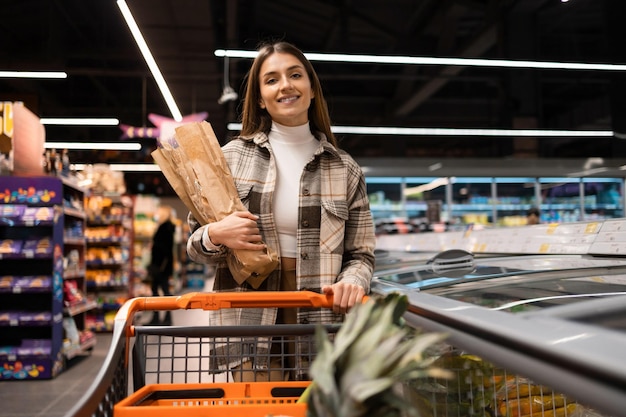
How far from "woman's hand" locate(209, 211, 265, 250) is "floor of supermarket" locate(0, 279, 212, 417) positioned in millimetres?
3150

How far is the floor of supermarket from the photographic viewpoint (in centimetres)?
428

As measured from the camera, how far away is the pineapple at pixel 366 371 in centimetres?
64

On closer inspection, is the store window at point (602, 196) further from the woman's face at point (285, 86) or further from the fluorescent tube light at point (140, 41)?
the woman's face at point (285, 86)

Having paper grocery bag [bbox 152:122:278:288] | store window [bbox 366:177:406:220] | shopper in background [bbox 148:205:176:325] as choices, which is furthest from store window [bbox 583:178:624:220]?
paper grocery bag [bbox 152:122:278:288]

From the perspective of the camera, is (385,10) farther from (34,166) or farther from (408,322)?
(408,322)

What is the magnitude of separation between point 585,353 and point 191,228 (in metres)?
1.31

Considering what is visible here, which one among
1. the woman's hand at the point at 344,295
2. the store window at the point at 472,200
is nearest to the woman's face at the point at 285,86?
the woman's hand at the point at 344,295

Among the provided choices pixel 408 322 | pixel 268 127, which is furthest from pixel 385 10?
pixel 408 322

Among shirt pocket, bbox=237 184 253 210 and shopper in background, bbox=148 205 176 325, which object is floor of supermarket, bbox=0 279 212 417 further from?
shirt pocket, bbox=237 184 253 210

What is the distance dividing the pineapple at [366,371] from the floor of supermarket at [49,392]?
3854 millimetres

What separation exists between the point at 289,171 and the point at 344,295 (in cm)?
55

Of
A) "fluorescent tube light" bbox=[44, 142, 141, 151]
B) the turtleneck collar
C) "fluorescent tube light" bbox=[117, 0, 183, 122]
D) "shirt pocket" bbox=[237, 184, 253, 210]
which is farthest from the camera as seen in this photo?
"fluorescent tube light" bbox=[44, 142, 141, 151]

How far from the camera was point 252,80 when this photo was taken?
1774mm

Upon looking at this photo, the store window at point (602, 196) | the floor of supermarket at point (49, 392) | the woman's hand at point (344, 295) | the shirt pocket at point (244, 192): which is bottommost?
the floor of supermarket at point (49, 392)
